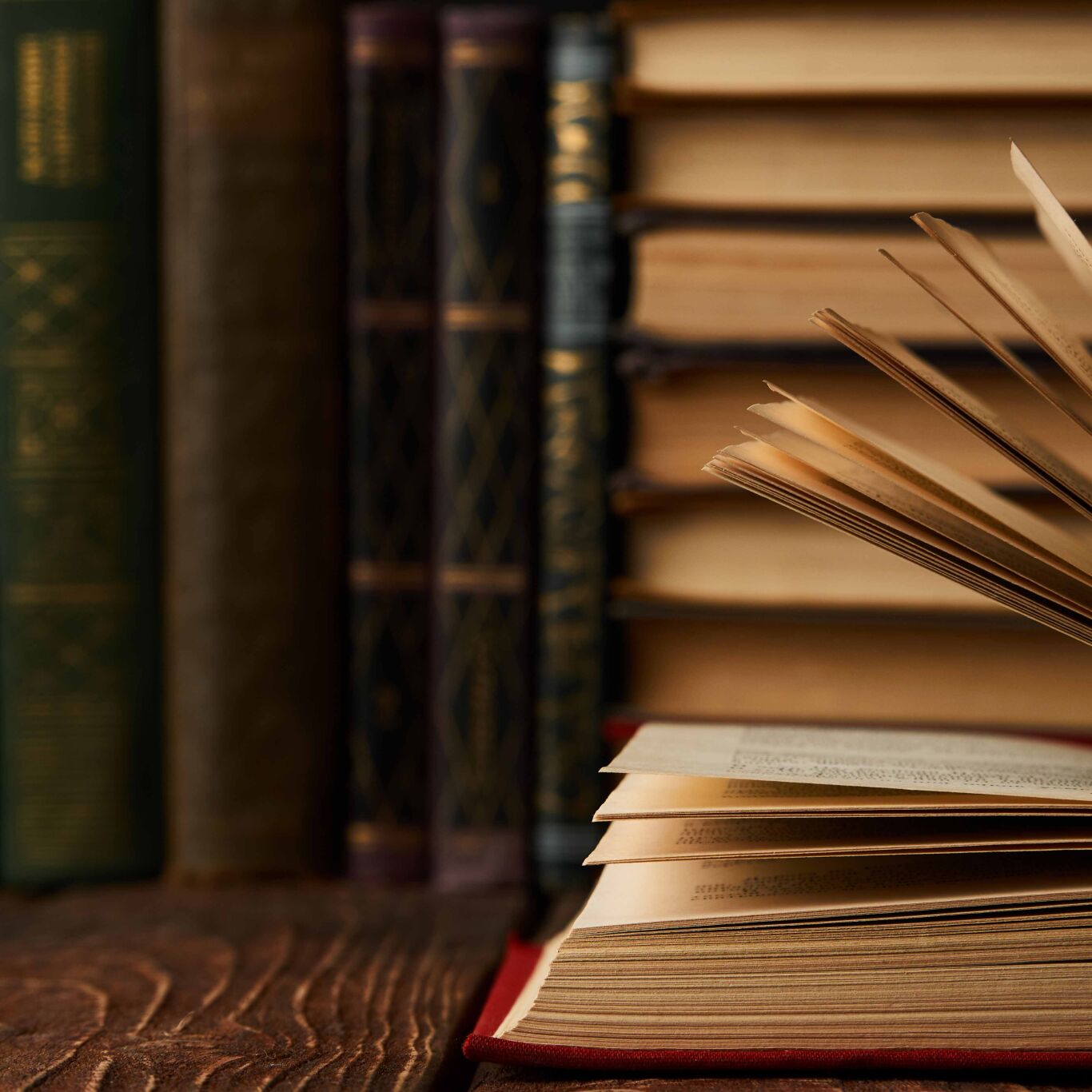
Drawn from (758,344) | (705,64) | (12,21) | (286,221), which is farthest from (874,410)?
(12,21)

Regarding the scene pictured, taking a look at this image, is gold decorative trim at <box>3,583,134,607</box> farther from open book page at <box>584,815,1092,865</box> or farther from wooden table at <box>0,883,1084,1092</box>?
open book page at <box>584,815,1092,865</box>

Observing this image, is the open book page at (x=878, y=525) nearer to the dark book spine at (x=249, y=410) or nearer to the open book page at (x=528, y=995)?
the open book page at (x=528, y=995)

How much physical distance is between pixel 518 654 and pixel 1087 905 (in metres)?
0.34

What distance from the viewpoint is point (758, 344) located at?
598mm

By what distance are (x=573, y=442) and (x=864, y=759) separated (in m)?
0.29

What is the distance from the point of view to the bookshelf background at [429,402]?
602 millimetres

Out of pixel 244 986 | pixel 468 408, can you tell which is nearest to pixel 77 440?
pixel 468 408

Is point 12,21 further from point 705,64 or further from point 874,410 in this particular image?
point 874,410

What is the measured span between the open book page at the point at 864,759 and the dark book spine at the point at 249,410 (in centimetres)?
24

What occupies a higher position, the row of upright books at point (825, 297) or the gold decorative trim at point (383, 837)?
the row of upright books at point (825, 297)

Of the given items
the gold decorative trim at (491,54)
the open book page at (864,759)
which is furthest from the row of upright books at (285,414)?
the open book page at (864,759)

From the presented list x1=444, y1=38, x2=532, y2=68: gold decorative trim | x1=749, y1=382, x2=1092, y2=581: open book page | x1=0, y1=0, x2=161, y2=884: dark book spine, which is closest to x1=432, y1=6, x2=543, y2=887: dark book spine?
x1=444, y1=38, x2=532, y2=68: gold decorative trim

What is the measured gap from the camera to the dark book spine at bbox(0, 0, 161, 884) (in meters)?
0.61

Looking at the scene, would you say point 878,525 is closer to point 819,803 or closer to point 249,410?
point 819,803
